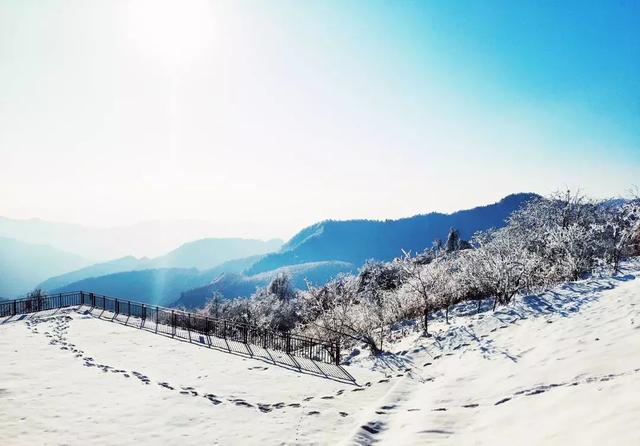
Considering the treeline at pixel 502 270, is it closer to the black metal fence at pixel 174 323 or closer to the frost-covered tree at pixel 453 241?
the black metal fence at pixel 174 323

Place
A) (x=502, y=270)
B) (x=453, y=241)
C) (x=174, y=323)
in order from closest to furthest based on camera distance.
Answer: (x=502, y=270) < (x=174, y=323) < (x=453, y=241)

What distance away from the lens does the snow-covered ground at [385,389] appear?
7117 millimetres

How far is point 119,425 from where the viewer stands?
8742mm

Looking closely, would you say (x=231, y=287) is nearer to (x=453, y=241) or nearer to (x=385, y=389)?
(x=453, y=241)

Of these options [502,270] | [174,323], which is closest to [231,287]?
[174,323]

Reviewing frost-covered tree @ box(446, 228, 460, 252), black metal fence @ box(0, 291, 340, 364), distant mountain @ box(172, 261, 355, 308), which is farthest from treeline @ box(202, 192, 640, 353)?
distant mountain @ box(172, 261, 355, 308)

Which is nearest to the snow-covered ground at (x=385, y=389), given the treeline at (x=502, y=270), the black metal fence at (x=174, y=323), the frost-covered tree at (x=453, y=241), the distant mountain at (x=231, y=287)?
the black metal fence at (x=174, y=323)

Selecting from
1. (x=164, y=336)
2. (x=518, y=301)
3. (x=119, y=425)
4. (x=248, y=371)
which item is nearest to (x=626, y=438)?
(x=119, y=425)

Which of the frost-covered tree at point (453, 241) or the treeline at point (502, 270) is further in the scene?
the frost-covered tree at point (453, 241)

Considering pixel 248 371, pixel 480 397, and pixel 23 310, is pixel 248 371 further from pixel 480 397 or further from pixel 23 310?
pixel 23 310

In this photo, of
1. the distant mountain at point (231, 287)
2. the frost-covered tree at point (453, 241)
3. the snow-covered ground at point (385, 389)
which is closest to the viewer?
the snow-covered ground at point (385, 389)

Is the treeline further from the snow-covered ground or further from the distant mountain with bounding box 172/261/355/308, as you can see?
the distant mountain with bounding box 172/261/355/308

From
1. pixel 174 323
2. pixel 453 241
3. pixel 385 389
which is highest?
pixel 453 241

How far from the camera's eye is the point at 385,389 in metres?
11.6
